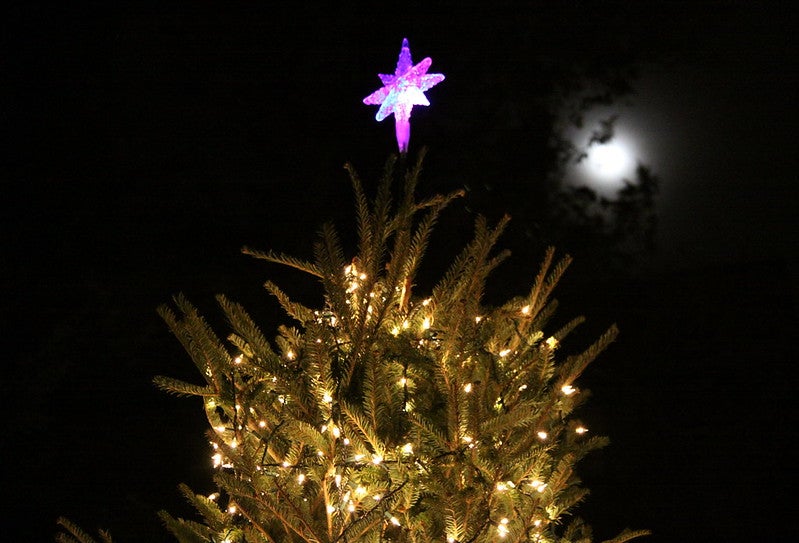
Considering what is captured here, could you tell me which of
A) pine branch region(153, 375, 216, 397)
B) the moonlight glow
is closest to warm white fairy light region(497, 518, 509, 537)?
pine branch region(153, 375, 216, 397)

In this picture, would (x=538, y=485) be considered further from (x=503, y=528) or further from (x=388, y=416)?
(x=388, y=416)

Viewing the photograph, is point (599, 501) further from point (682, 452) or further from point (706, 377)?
point (706, 377)

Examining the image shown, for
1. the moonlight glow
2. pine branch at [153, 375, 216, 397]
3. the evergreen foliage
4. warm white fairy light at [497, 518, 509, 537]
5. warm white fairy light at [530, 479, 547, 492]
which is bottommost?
warm white fairy light at [497, 518, 509, 537]

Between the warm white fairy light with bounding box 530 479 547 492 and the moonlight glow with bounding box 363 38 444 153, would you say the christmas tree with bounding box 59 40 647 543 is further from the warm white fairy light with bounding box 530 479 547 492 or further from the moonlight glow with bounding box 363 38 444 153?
the moonlight glow with bounding box 363 38 444 153

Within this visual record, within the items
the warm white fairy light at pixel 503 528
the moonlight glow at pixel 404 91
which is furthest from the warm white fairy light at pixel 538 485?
the moonlight glow at pixel 404 91

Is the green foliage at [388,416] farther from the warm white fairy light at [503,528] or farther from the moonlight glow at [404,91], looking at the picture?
the moonlight glow at [404,91]

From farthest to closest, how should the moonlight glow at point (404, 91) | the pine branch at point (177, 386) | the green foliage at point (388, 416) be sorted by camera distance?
the moonlight glow at point (404, 91) → the pine branch at point (177, 386) → the green foliage at point (388, 416)

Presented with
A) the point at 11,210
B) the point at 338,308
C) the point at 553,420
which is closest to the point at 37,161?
the point at 11,210

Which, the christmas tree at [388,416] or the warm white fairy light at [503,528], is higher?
the christmas tree at [388,416]
